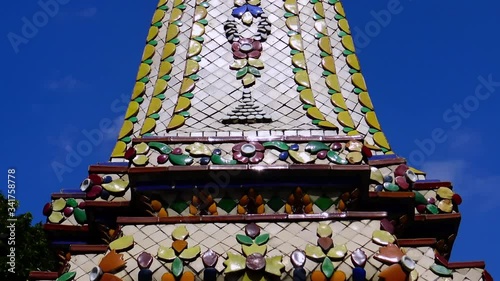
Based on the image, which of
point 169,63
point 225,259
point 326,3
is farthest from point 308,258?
point 326,3

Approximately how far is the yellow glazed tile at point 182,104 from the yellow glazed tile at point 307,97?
97cm

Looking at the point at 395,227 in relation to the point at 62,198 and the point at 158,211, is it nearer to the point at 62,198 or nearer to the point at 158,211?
the point at 158,211

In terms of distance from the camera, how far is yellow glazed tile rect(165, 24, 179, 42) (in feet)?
33.1

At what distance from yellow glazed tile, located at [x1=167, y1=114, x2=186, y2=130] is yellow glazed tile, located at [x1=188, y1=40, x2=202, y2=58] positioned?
106cm

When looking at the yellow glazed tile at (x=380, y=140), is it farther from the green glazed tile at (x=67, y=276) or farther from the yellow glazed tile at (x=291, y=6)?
the green glazed tile at (x=67, y=276)

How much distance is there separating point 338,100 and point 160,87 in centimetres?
158

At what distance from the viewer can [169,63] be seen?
32.0 feet

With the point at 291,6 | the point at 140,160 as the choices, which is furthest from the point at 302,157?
the point at 291,6

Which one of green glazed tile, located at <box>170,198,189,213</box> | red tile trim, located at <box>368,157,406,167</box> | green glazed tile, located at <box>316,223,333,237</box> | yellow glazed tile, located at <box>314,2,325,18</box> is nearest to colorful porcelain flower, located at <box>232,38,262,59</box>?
yellow glazed tile, located at <box>314,2,325,18</box>

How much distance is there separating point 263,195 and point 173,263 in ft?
3.39

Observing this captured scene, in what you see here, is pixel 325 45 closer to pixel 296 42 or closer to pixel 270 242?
pixel 296 42

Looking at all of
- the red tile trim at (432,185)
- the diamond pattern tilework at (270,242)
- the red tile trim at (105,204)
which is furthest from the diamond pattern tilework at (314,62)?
the red tile trim at (105,204)

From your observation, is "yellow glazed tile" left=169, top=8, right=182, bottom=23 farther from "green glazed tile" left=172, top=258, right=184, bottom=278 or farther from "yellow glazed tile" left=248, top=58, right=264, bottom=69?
"green glazed tile" left=172, top=258, right=184, bottom=278

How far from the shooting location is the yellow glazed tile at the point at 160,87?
9.38 meters
